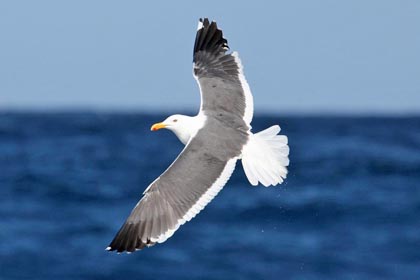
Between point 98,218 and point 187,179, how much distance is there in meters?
9.77

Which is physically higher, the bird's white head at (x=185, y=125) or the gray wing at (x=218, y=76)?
the gray wing at (x=218, y=76)

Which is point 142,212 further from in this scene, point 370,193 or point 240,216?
point 370,193

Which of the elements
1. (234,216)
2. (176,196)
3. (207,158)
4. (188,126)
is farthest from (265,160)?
(234,216)

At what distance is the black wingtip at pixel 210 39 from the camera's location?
974 cm

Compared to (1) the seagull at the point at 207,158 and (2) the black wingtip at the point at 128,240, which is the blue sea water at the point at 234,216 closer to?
(1) the seagull at the point at 207,158

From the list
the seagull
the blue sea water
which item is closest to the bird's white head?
the seagull

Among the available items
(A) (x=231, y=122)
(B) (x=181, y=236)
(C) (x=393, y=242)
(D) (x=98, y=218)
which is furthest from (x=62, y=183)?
(A) (x=231, y=122)

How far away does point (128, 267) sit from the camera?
16062 millimetres

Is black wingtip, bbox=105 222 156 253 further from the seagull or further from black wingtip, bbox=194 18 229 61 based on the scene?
black wingtip, bbox=194 18 229 61

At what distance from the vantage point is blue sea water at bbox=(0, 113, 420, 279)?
16.2 metres

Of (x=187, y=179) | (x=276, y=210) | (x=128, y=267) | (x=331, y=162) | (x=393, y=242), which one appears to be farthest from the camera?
(x=331, y=162)

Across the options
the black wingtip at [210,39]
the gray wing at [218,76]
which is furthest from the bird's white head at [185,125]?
the black wingtip at [210,39]

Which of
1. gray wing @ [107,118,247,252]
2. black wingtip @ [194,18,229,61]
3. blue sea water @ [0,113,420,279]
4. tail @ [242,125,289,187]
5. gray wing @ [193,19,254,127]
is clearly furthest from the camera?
blue sea water @ [0,113,420,279]

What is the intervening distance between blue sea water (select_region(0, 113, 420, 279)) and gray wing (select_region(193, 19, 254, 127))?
6.31 m
